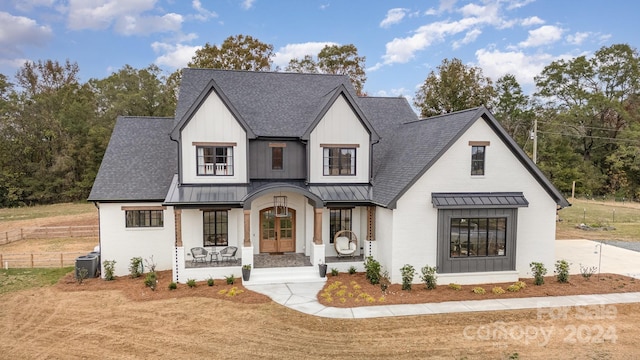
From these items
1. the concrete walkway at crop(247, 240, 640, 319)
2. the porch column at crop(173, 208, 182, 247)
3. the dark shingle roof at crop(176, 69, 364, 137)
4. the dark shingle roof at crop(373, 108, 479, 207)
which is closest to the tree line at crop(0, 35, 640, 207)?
the dark shingle roof at crop(176, 69, 364, 137)

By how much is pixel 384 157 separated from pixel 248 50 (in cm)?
2568

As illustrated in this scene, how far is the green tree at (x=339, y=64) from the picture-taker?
142 feet

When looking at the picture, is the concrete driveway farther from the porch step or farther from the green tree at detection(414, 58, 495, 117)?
the green tree at detection(414, 58, 495, 117)

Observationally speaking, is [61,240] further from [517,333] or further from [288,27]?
[517,333]

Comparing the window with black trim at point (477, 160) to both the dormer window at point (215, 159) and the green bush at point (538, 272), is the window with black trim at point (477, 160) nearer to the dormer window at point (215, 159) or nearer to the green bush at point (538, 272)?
the green bush at point (538, 272)

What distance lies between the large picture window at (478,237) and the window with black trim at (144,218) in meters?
12.6

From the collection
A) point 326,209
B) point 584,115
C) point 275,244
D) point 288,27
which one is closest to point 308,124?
point 326,209

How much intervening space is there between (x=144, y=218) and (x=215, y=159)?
13.4 ft

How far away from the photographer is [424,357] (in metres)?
Answer: 9.98

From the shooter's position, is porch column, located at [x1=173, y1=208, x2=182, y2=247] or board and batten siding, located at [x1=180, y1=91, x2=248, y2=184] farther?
board and batten siding, located at [x1=180, y1=91, x2=248, y2=184]

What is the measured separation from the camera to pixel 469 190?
53.5 ft

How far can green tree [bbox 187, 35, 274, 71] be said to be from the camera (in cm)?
3975

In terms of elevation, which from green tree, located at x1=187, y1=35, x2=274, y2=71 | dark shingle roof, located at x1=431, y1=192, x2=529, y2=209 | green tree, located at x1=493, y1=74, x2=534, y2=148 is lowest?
dark shingle roof, located at x1=431, y1=192, x2=529, y2=209

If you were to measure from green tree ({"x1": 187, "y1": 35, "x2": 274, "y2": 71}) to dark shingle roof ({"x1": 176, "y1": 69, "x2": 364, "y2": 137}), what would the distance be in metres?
19.3
